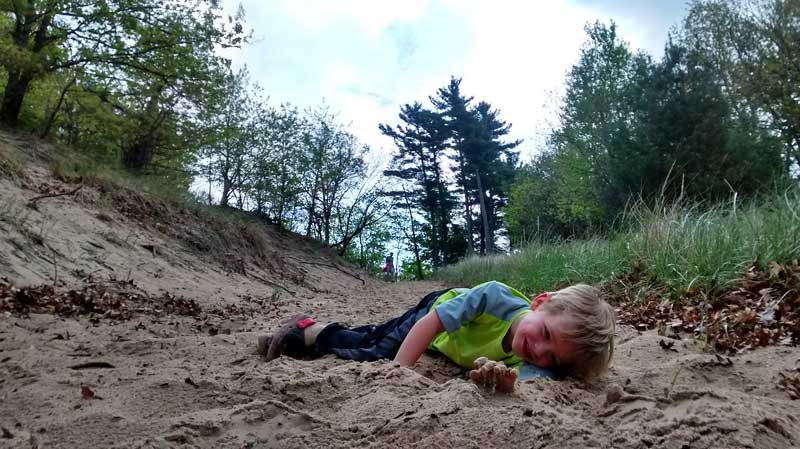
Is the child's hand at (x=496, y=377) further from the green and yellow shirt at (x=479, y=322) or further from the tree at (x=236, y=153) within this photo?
the tree at (x=236, y=153)

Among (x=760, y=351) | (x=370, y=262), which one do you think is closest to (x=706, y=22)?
(x=370, y=262)

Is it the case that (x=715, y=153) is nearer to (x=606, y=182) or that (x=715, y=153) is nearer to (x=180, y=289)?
(x=606, y=182)

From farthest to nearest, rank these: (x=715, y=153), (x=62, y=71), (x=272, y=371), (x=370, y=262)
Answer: (x=370, y=262), (x=715, y=153), (x=62, y=71), (x=272, y=371)

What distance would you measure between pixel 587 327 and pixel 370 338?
1.34 metres

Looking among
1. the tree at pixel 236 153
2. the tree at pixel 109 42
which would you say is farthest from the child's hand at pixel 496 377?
the tree at pixel 236 153

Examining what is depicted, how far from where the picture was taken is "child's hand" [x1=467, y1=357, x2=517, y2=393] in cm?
168

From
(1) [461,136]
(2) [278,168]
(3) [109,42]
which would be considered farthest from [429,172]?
(3) [109,42]

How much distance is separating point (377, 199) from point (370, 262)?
5.89 m

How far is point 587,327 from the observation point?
233 cm

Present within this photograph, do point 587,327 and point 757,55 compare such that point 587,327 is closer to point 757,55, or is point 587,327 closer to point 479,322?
point 479,322

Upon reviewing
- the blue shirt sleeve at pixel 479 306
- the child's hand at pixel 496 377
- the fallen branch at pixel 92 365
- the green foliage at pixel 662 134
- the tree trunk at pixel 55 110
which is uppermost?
the green foliage at pixel 662 134

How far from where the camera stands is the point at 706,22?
22312 millimetres

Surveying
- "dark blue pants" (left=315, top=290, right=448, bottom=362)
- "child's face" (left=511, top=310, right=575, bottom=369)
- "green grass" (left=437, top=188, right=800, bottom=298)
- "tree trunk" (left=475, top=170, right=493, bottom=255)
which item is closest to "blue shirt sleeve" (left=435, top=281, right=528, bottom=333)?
"child's face" (left=511, top=310, right=575, bottom=369)

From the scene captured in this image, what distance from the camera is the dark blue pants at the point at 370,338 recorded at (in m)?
2.94
